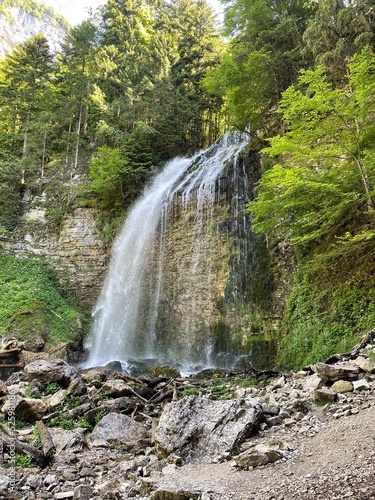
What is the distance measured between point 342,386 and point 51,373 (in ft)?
20.2

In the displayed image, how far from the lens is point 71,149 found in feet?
72.4

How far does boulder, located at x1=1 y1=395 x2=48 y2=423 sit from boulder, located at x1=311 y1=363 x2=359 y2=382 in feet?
16.0

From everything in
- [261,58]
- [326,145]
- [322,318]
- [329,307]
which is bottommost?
[322,318]

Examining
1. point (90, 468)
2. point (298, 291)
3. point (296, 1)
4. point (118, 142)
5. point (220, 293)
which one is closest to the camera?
point (90, 468)

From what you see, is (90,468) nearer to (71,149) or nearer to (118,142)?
(118,142)

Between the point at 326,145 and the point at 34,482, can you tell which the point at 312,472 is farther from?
the point at 326,145

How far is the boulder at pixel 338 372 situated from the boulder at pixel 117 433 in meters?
2.79

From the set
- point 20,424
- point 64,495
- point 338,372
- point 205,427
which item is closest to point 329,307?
point 338,372

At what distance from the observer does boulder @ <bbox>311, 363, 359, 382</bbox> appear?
188 inches

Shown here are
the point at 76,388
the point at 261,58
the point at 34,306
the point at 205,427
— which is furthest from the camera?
the point at 34,306

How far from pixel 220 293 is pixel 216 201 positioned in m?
3.68

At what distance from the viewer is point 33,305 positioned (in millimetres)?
13906

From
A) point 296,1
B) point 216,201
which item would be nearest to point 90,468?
point 216,201

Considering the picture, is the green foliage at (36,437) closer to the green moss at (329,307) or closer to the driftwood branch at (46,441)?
the driftwood branch at (46,441)
